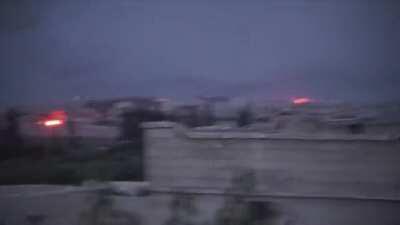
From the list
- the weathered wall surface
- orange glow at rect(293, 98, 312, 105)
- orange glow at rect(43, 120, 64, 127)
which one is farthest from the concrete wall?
orange glow at rect(43, 120, 64, 127)

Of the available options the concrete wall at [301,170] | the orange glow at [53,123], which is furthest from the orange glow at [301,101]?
the orange glow at [53,123]

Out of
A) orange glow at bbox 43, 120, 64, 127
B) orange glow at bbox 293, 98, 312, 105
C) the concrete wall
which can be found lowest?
the concrete wall

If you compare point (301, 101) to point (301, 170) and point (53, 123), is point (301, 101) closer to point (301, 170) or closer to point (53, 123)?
point (301, 170)

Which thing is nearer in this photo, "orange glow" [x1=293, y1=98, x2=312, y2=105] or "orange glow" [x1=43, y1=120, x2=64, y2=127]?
"orange glow" [x1=293, y1=98, x2=312, y2=105]

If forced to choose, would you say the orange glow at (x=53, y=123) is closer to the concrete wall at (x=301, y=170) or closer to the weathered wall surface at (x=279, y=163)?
the weathered wall surface at (x=279, y=163)

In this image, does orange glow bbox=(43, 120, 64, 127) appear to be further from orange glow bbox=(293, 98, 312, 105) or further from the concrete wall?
orange glow bbox=(293, 98, 312, 105)

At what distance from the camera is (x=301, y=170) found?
5.09 m

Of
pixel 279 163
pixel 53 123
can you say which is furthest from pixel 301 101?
pixel 53 123

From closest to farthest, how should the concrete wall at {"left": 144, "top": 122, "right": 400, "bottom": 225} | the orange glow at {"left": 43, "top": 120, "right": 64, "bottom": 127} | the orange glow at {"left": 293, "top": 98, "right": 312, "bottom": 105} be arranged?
the concrete wall at {"left": 144, "top": 122, "right": 400, "bottom": 225} < the orange glow at {"left": 293, "top": 98, "right": 312, "bottom": 105} < the orange glow at {"left": 43, "top": 120, "right": 64, "bottom": 127}

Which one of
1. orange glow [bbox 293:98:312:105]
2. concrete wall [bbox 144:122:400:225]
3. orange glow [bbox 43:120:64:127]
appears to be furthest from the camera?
orange glow [bbox 43:120:64:127]

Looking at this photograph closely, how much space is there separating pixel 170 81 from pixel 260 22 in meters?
0.94

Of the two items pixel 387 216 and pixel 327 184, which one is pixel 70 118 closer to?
pixel 327 184

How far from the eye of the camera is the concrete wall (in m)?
4.97

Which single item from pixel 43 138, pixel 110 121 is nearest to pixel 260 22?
pixel 110 121
